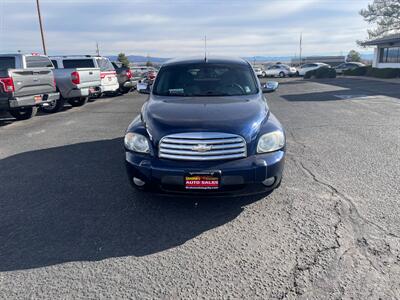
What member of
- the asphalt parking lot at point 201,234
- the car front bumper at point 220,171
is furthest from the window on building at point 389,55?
the car front bumper at point 220,171

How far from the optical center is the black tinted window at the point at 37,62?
991 cm

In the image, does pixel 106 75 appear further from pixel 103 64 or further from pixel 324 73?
pixel 324 73

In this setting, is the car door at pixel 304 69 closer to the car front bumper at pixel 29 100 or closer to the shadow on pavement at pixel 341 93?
the shadow on pavement at pixel 341 93

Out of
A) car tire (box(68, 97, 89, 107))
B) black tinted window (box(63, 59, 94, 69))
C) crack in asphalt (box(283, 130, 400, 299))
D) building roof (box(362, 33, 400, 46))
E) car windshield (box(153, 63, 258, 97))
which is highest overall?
building roof (box(362, 33, 400, 46))

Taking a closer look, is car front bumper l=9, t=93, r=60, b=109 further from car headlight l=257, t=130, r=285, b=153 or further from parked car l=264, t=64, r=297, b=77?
parked car l=264, t=64, r=297, b=77

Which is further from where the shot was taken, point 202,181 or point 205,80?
point 205,80

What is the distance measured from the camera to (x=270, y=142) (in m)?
3.73

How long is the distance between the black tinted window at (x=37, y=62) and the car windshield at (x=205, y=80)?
21.2 feet

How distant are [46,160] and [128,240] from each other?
345 centimetres

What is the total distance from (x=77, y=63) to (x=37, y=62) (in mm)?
3871

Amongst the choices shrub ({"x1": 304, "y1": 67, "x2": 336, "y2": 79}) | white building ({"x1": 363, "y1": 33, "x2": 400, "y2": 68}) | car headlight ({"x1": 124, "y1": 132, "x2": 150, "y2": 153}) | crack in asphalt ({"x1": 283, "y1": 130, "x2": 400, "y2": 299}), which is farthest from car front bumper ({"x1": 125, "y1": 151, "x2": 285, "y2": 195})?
shrub ({"x1": 304, "y1": 67, "x2": 336, "y2": 79})

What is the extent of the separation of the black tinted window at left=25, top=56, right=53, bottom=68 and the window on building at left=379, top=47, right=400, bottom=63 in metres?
31.2

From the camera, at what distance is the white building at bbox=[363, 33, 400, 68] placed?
3036cm

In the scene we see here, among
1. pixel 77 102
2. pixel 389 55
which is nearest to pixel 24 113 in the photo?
pixel 77 102
